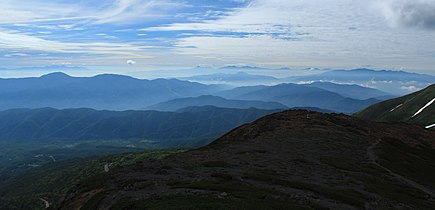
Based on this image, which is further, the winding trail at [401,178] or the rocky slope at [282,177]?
the winding trail at [401,178]

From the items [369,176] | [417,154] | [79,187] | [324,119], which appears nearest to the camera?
[79,187]

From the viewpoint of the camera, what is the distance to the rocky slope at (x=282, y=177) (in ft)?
124

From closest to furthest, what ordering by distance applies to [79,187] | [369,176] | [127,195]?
[127,195] → [79,187] → [369,176]

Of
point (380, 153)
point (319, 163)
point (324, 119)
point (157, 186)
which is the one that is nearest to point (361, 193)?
point (319, 163)

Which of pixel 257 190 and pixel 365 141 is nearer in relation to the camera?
pixel 257 190

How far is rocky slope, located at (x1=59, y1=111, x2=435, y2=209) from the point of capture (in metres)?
37.7

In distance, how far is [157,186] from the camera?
44812 millimetres

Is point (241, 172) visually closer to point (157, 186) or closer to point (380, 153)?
point (157, 186)

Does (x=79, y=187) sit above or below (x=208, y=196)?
below

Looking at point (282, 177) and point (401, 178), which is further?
point (401, 178)

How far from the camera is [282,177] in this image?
53.7 metres

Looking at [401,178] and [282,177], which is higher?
[282,177]

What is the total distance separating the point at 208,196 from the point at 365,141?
7710cm

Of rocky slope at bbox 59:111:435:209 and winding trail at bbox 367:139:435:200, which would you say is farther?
winding trail at bbox 367:139:435:200
